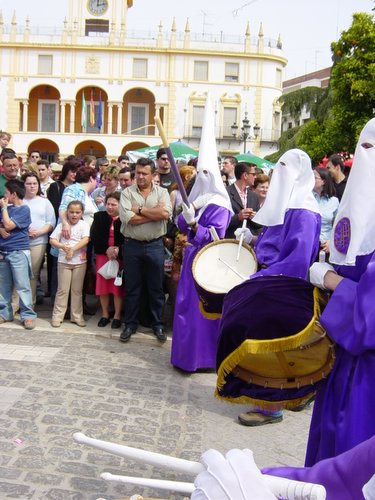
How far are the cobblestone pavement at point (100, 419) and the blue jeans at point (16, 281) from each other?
26.6 inches

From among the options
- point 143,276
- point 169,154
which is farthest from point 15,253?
point 169,154

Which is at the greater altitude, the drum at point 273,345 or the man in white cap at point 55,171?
the man in white cap at point 55,171

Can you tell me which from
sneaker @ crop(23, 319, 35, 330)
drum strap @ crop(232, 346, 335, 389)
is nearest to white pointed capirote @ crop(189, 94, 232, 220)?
sneaker @ crop(23, 319, 35, 330)

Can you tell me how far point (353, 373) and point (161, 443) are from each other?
218cm

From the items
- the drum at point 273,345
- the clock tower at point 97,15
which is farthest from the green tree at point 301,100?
the drum at point 273,345

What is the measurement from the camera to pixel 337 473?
1.72m

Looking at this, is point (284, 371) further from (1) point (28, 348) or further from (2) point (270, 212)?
(1) point (28, 348)

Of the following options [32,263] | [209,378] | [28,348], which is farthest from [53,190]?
[209,378]

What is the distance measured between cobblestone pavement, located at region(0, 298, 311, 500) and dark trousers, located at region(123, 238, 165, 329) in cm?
49

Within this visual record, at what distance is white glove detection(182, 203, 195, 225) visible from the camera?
239 inches

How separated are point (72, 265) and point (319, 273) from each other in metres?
5.22

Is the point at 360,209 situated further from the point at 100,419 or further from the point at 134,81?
the point at 134,81

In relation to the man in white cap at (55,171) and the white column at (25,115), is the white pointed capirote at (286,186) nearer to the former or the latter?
the man in white cap at (55,171)

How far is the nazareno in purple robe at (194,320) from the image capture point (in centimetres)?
623
